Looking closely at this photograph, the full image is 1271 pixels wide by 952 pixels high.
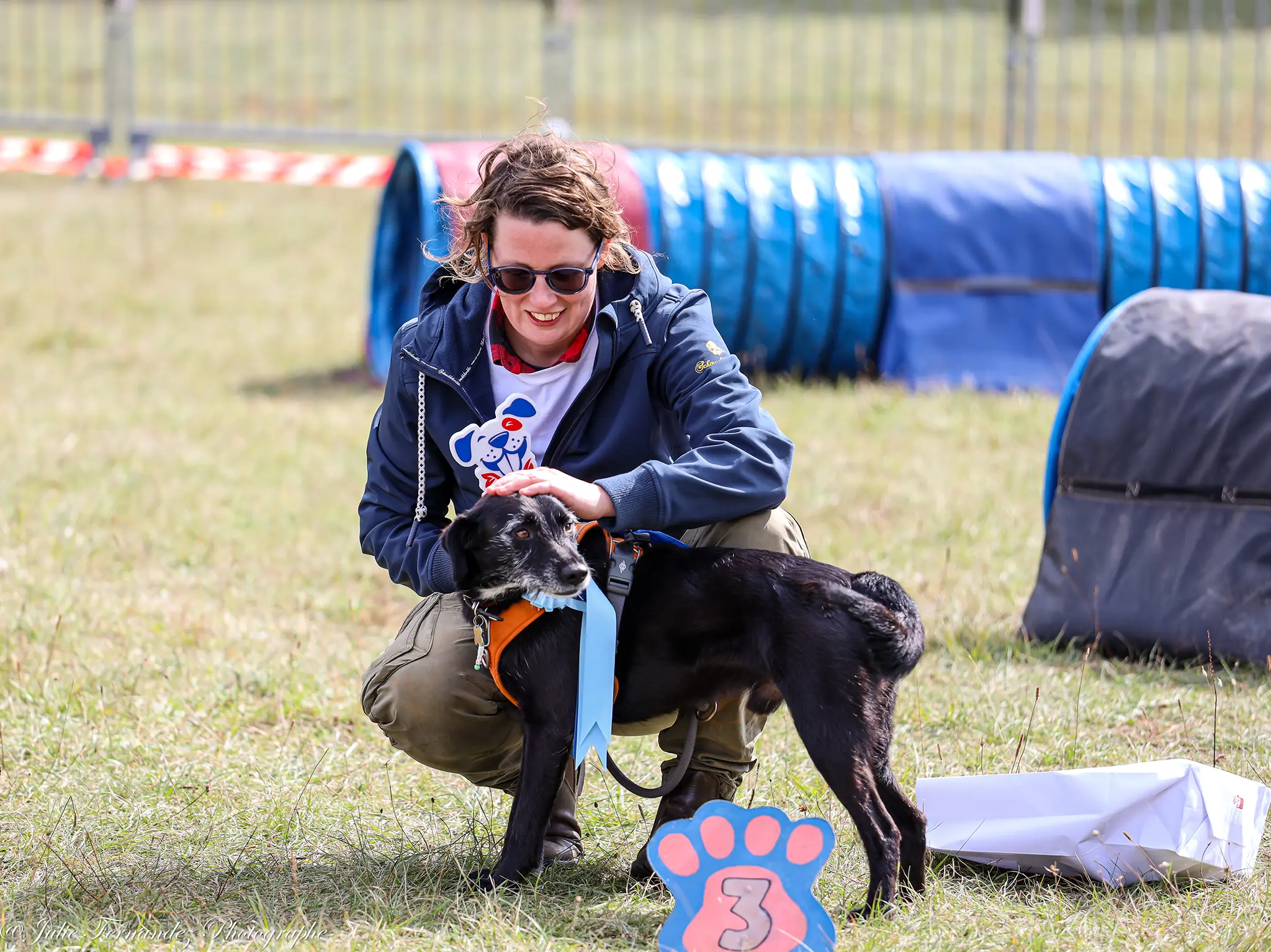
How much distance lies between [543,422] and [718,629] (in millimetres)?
616

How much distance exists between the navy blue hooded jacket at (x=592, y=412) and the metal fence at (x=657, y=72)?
31.5 ft

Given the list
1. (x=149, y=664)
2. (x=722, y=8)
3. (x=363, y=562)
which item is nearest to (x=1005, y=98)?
(x=363, y=562)

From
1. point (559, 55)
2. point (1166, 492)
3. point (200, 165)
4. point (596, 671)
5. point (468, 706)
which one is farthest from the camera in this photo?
point (559, 55)

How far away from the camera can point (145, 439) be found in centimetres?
729

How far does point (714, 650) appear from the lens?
2838 millimetres

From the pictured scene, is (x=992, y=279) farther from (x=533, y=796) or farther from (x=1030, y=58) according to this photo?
(x=533, y=796)

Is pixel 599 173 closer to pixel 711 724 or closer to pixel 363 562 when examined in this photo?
pixel 711 724

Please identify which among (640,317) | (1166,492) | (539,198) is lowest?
(1166,492)

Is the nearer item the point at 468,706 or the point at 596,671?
the point at 596,671

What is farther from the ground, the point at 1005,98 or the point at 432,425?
the point at 1005,98

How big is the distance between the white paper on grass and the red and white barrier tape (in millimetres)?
8698

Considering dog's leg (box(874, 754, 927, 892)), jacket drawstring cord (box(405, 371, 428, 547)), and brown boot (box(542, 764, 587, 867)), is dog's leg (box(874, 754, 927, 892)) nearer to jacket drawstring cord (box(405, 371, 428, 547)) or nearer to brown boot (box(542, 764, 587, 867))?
brown boot (box(542, 764, 587, 867))

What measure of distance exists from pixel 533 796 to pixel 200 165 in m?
10.1

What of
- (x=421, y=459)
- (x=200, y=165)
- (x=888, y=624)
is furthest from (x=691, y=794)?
(x=200, y=165)
